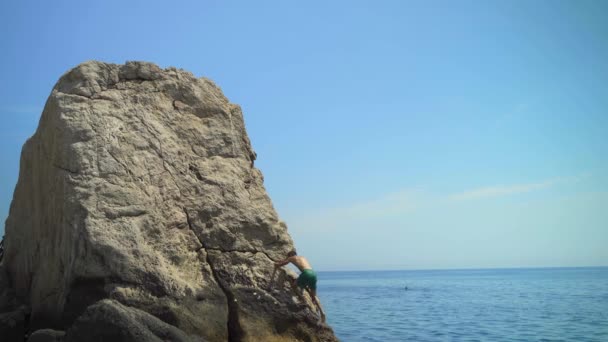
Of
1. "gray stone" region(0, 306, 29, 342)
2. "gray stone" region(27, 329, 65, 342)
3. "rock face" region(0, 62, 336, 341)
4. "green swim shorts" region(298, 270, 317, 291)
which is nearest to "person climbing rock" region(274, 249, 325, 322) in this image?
"green swim shorts" region(298, 270, 317, 291)


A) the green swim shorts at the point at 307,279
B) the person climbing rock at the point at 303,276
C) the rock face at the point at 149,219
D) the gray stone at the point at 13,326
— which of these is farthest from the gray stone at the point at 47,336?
the green swim shorts at the point at 307,279

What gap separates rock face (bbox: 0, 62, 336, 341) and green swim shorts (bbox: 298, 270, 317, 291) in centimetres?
30

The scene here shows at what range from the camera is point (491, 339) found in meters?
17.7

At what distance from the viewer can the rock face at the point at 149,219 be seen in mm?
8117

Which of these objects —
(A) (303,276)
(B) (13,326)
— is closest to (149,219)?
(A) (303,276)

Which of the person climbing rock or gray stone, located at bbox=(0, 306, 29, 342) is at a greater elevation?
the person climbing rock

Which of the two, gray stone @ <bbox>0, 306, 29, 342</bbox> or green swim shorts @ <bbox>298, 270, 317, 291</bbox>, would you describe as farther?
green swim shorts @ <bbox>298, 270, 317, 291</bbox>

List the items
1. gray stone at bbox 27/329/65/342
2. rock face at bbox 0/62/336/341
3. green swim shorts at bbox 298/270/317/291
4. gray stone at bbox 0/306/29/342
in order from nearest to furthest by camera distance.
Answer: gray stone at bbox 27/329/65/342 → rock face at bbox 0/62/336/341 → gray stone at bbox 0/306/29/342 → green swim shorts at bbox 298/270/317/291

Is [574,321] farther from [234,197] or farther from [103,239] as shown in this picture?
[103,239]

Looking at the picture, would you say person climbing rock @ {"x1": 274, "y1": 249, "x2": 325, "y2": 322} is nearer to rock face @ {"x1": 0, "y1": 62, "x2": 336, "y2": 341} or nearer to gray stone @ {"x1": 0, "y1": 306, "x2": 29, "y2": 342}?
rock face @ {"x1": 0, "y1": 62, "x2": 336, "y2": 341}

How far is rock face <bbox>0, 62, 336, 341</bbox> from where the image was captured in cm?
812

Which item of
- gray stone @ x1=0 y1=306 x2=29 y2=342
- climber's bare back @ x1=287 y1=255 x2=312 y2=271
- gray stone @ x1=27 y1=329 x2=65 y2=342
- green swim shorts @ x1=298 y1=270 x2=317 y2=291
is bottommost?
gray stone @ x1=0 y1=306 x2=29 y2=342

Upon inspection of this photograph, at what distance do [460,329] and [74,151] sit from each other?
1644cm

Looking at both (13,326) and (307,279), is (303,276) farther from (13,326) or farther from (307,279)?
(13,326)
